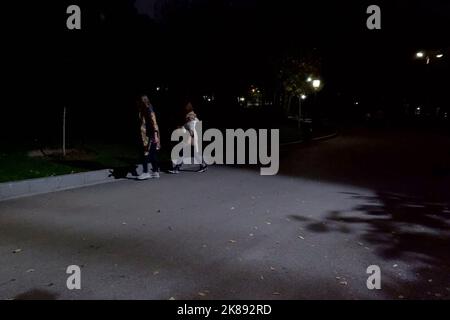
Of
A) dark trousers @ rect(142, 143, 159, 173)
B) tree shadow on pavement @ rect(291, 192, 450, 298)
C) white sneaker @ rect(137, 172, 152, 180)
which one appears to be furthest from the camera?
white sneaker @ rect(137, 172, 152, 180)

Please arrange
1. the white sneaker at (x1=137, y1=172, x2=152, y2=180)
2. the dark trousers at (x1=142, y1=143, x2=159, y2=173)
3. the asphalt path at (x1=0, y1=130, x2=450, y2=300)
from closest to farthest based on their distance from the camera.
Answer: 1. the asphalt path at (x1=0, y1=130, x2=450, y2=300)
2. the dark trousers at (x1=142, y1=143, x2=159, y2=173)
3. the white sneaker at (x1=137, y1=172, x2=152, y2=180)

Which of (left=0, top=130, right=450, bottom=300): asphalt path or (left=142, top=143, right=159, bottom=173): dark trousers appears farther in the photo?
(left=142, top=143, right=159, bottom=173): dark trousers

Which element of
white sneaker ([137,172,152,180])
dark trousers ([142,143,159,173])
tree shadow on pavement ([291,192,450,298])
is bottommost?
tree shadow on pavement ([291,192,450,298])

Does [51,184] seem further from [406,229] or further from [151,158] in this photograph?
[406,229]

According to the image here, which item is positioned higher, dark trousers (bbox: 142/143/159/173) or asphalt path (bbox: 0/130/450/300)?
dark trousers (bbox: 142/143/159/173)

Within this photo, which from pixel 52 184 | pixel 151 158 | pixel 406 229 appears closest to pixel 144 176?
pixel 151 158

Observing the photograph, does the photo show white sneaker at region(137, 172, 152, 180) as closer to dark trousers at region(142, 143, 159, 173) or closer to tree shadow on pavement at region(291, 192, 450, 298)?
dark trousers at region(142, 143, 159, 173)

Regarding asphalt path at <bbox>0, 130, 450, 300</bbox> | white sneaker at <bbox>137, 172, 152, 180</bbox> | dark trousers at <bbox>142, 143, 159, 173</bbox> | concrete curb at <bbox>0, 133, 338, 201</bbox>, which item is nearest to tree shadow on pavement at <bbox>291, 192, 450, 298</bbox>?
asphalt path at <bbox>0, 130, 450, 300</bbox>

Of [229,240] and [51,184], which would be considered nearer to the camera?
[229,240]

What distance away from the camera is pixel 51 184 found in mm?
9203

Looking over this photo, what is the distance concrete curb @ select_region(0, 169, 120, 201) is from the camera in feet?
27.6

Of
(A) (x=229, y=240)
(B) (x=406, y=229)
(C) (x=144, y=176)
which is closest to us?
(A) (x=229, y=240)

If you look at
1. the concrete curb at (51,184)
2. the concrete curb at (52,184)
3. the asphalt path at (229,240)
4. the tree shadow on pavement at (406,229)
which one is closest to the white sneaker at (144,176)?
the asphalt path at (229,240)
